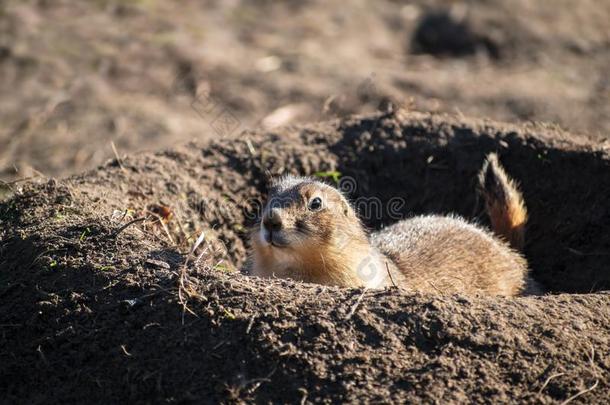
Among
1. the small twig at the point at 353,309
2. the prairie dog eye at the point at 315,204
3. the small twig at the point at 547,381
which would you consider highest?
the small twig at the point at 353,309

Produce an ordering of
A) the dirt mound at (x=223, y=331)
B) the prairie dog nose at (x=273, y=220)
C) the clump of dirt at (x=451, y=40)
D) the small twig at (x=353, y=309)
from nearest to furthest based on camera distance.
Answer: the dirt mound at (x=223, y=331)
the small twig at (x=353, y=309)
the prairie dog nose at (x=273, y=220)
the clump of dirt at (x=451, y=40)

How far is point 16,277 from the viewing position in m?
5.10

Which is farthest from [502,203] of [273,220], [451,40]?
[451,40]

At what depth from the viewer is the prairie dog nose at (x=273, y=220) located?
18.3ft

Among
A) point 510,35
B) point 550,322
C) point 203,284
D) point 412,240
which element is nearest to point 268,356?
point 203,284

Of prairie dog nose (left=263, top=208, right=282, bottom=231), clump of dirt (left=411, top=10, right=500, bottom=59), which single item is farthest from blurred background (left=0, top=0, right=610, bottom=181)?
prairie dog nose (left=263, top=208, right=282, bottom=231)

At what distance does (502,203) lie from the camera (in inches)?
275

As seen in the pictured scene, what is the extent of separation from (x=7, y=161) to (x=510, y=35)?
26.8 feet

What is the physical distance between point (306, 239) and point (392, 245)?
1149 mm

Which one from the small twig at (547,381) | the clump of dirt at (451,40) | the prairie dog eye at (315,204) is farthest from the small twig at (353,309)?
the clump of dirt at (451,40)

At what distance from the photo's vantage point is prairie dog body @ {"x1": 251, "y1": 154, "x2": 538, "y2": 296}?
19.0 feet

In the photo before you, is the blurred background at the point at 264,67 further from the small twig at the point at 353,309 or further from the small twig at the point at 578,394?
the small twig at the point at 578,394

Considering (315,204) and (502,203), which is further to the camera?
(502,203)

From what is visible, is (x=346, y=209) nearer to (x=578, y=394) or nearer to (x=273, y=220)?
(x=273, y=220)
